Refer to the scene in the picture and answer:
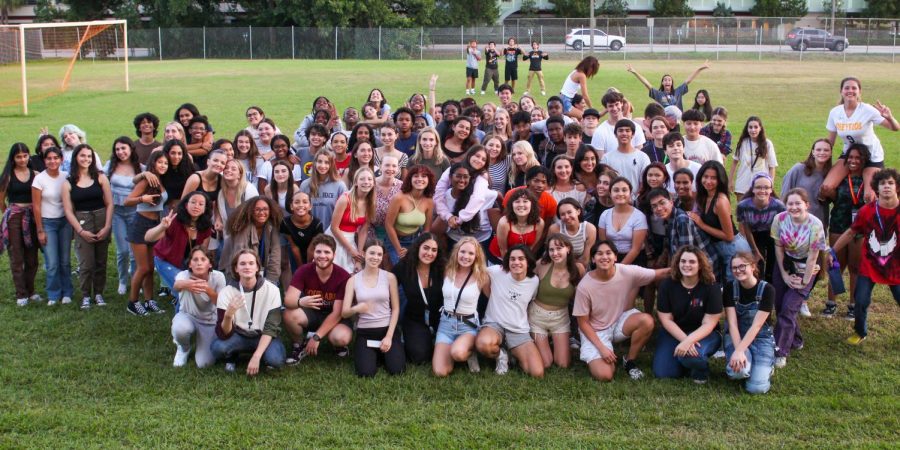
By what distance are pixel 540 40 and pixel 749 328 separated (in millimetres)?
44020

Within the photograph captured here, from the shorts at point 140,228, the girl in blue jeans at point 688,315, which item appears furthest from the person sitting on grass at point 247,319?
the girl in blue jeans at point 688,315

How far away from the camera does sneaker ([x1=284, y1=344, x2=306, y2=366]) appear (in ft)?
22.4

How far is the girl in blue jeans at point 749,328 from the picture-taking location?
6.29m

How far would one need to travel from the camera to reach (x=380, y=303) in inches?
272

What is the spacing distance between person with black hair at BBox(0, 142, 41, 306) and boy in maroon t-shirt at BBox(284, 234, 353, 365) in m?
2.99

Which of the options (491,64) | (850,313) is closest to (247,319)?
(850,313)

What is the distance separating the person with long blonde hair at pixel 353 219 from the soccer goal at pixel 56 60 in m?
17.6

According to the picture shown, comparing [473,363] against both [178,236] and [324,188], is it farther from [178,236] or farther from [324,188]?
[178,236]

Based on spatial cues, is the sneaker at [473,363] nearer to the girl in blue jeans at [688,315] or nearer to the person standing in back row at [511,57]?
the girl in blue jeans at [688,315]

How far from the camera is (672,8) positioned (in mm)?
59688

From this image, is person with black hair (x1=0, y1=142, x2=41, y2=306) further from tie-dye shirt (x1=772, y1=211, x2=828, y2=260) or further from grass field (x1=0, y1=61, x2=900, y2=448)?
tie-dye shirt (x1=772, y1=211, x2=828, y2=260)

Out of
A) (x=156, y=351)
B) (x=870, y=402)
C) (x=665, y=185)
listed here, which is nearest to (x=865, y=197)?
(x=665, y=185)

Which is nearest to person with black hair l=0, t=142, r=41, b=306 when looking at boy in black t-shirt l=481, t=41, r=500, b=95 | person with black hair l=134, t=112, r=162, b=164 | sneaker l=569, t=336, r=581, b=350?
person with black hair l=134, t=112, r=162, b=164

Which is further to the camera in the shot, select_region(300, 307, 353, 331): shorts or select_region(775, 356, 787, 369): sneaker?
select_region(300, 307, 353, 331): shorts
